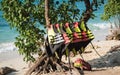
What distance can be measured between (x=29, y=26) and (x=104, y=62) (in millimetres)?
3348

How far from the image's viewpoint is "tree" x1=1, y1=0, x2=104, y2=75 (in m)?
13.2

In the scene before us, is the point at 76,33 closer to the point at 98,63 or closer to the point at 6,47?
the point at 98,63

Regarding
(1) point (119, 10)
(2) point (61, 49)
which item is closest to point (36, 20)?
(2) point (61, 49)

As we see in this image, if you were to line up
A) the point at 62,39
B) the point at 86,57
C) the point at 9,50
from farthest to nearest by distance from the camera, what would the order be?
1. the point at 9,50
2. the point at 86,57
3. the point at 62,39

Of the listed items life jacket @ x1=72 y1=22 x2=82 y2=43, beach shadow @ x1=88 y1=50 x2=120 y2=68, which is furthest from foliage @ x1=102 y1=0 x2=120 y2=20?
life jacket @ x1=72 y1=22 x2=82 y2=43

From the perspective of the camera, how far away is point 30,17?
1361 cm

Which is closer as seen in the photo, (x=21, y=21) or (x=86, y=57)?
(x=21, y=21)

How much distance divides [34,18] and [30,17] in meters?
0.15

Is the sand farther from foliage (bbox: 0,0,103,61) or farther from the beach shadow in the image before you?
foliage (bbox: 0,0,103,61)

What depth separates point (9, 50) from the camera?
2519 cm

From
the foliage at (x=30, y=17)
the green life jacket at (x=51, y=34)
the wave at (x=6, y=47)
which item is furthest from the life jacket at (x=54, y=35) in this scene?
the wave at (x=6, y=47)

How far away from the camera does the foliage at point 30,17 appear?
13359 mm

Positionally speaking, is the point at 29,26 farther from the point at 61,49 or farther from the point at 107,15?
the point at 107,15

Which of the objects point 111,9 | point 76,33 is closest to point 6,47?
point 111,9
